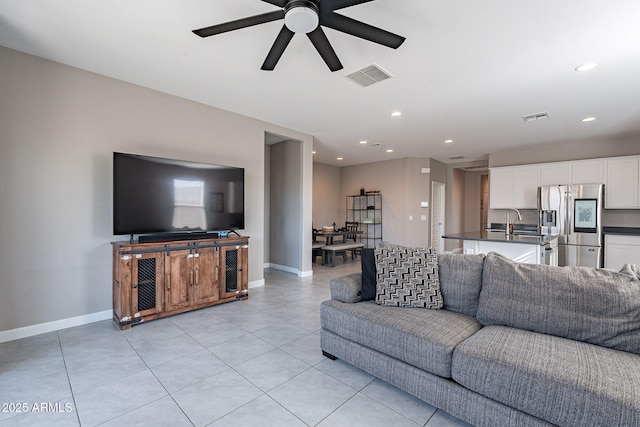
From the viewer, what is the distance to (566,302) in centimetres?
172

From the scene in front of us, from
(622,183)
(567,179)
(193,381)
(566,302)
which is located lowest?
(193,381)

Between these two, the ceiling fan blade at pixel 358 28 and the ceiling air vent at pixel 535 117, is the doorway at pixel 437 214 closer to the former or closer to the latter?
the ceiling air vent at pixel 535 117

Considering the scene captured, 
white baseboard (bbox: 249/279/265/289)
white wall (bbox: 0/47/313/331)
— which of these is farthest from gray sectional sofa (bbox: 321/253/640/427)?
white wall (bbox: 0/47/313/331)

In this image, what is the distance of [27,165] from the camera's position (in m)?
2.71

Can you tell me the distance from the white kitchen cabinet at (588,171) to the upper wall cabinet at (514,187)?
587mm

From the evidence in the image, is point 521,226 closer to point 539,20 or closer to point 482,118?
point 482,118

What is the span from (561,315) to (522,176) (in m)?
5.41

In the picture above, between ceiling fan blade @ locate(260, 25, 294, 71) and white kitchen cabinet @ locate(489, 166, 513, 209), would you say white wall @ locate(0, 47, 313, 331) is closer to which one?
ceiling fan blade @ locate(260, 25, 294, 71)

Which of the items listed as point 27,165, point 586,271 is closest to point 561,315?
point 586,271

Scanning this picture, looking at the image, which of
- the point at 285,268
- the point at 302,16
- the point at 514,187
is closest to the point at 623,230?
the point at 514,187

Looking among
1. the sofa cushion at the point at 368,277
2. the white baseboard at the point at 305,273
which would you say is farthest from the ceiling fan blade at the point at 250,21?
the white baseboard at the point at 305,273

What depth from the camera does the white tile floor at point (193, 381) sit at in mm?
1660

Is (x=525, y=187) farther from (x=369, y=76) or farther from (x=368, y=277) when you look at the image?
(x=368, y=277)

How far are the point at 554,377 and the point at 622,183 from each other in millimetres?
5795
